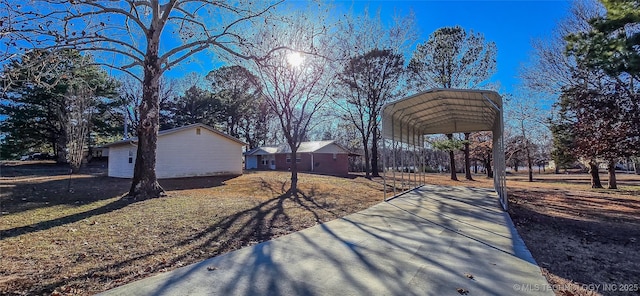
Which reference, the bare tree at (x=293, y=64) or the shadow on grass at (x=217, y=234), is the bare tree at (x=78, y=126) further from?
the bare tree at (x=293, y=64)

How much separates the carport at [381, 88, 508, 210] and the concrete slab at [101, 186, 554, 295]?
3.43 m

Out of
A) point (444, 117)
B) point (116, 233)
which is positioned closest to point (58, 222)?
point (116, 233)

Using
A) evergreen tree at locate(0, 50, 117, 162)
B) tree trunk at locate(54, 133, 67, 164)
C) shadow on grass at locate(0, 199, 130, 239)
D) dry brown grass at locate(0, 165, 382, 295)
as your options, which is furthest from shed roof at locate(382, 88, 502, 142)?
tree trunk at locate(54, 133, 67, 164)

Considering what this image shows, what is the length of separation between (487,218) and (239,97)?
2848cm

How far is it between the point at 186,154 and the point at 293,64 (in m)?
9.35

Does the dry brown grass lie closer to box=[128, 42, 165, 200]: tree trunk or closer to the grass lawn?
the grass lawn

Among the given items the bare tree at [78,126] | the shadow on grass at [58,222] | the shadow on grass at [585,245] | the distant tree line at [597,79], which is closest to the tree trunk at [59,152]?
the bare tree at [78,126]

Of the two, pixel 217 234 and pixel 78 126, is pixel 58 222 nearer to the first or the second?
pixel 217 234

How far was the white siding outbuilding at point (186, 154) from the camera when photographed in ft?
54.4

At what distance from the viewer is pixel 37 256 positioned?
12.7ft

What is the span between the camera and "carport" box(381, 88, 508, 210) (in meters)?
7.97

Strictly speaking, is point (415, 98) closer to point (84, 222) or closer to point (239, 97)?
point (84, 222)

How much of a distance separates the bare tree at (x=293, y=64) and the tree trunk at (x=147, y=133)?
10.4 ft

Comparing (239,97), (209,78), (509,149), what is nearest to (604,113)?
(509,149)
